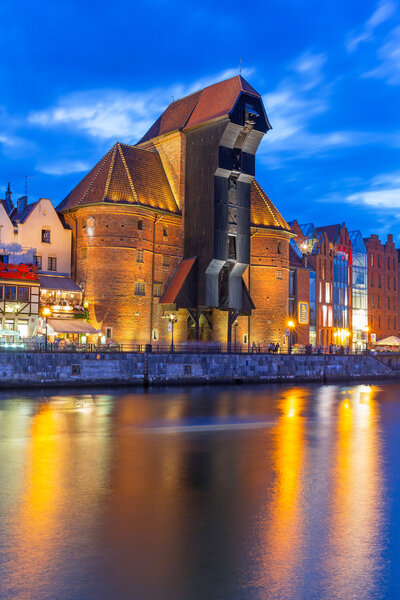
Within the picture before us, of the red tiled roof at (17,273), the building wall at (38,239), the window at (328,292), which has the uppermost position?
the building wall at (38,239)

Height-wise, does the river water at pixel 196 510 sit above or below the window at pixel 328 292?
below

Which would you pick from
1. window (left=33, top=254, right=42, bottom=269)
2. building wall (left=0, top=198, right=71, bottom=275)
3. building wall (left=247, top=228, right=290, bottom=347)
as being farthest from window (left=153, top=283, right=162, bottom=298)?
window (left=33, top=254, right=42, bottom=269)

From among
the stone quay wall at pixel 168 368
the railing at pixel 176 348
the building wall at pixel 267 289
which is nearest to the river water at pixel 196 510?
the stone quay wall at pixel 168 368

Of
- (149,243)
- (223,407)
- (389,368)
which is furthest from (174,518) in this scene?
(389,368)

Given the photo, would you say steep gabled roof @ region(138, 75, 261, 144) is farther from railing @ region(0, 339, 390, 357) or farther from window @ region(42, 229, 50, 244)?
railing @ region(0, 339, 390, 357)

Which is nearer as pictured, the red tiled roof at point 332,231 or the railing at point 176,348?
the railing at point 176,348

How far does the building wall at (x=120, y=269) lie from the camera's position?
186ft

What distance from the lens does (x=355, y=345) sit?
90.6 m

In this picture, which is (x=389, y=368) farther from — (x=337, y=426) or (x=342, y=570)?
(x=342, y=570)

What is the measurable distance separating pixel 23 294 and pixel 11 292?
957 millimetres

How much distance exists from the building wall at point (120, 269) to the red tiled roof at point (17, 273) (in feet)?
20.1

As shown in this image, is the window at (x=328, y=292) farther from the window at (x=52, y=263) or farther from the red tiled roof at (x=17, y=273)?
the red tiled roof at (x=17, y=273)

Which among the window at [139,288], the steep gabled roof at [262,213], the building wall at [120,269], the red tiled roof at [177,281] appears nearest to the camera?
the building wall at [120,269]

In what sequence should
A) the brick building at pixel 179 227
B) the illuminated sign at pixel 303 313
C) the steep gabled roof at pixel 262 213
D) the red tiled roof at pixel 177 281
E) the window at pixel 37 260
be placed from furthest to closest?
the illuminated sign at pixel 303 313
the steep gabled roof at pixel 262 213
the red tiled roof at pixel 177 281
the window at pixel 37 260
the brick building at pixel 179 227
